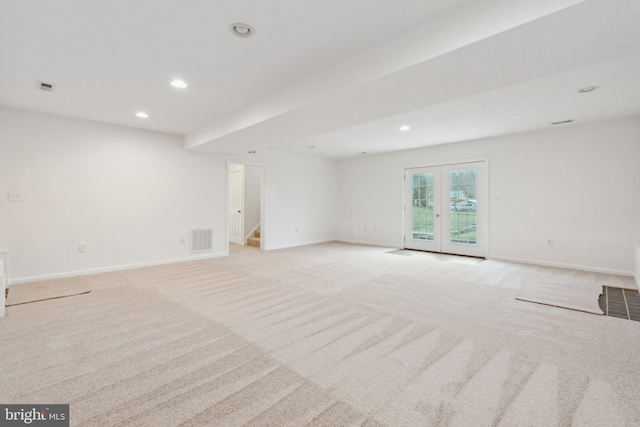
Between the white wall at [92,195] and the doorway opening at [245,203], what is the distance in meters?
1.98

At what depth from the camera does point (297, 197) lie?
25.2ft

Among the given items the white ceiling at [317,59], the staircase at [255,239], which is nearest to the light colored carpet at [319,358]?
the white ceiling at [317,59]

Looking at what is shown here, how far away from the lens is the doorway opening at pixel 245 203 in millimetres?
7949

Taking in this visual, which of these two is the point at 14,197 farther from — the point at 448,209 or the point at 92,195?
the point at 448,209

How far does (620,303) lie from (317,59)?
432cm

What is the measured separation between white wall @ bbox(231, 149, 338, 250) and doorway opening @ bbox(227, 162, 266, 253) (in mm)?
831

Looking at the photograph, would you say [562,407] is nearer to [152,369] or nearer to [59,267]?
[152,369]

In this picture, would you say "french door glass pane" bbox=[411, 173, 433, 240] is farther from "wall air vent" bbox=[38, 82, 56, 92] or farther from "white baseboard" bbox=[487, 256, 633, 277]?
"wall air vent" bbox=[38, 82, 56, 92]

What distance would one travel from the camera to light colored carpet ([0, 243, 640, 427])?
5.16 ft

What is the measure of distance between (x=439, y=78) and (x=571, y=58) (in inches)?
35.4

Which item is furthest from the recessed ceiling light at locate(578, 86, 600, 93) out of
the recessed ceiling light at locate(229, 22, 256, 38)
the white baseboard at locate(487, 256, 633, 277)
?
the recessed ceiling light at locate(229, 22, 256, 38)

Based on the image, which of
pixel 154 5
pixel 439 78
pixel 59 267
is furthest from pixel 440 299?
pixel 59 267

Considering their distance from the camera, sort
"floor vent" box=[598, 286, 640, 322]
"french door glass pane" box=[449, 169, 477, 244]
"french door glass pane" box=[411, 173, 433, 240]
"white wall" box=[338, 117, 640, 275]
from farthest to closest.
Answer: "french door glass pane" box=[411, 173, 433, 240] → "french door glass pane" box=[449, 169, 477, 244] → "white wall" box=[338, 117, 640, 275] → "floor vent" box=[598, 286, 640, 322]

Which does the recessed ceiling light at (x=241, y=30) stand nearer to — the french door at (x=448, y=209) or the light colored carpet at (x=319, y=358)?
the light colored carpet at (x=319, y=358)
